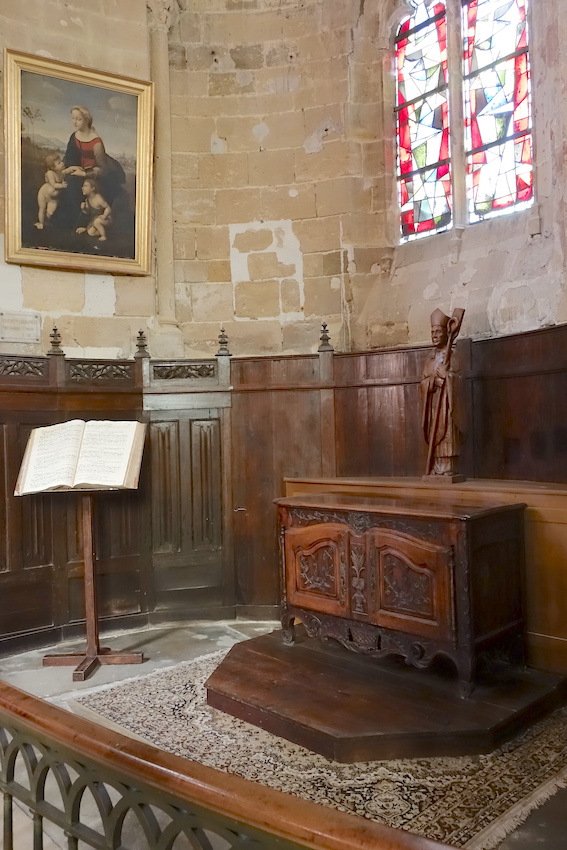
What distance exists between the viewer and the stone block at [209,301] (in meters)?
5.81

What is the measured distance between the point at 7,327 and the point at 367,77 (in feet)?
12.1

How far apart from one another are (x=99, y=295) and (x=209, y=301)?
0.95 meters

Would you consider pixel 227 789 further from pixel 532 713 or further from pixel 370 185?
pixel 370 185

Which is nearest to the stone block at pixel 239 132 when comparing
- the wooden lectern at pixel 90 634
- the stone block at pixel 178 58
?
the stone block at pixel 178 58

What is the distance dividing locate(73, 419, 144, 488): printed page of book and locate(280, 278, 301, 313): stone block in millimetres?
2056

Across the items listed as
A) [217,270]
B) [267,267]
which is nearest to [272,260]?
[267,267]

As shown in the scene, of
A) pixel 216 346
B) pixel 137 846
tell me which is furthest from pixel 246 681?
pixel 216 346

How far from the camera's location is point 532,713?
9.79 ft

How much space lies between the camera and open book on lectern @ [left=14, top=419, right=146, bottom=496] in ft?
12.9

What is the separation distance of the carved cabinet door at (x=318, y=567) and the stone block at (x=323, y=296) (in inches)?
94.1

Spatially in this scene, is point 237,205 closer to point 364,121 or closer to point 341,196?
point 341,196

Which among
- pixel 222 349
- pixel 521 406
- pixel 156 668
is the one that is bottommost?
pixel 156 668

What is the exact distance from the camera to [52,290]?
17.3 feet

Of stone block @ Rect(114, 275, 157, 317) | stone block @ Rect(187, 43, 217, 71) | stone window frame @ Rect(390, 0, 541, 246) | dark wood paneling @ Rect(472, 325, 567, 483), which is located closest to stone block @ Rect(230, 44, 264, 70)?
stone block @ Rect(187, 43, 217, 71)
